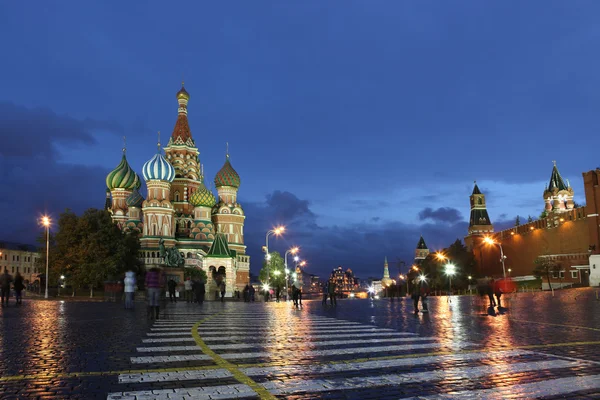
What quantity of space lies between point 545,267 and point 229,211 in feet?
159

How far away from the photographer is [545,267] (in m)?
75.1

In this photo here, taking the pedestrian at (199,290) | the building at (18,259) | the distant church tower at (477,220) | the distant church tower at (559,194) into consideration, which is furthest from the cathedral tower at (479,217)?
the pedestrian at (199,290)

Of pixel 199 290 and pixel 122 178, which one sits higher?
pixel 122 178

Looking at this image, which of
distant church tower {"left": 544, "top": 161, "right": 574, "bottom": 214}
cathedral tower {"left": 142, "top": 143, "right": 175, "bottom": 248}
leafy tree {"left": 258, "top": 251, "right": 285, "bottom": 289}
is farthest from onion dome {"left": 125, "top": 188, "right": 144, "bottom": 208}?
distant church tower {"left": 544, "top": 161, "right": 574, "bottom": 214}

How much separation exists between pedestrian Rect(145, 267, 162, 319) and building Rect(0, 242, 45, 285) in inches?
3996

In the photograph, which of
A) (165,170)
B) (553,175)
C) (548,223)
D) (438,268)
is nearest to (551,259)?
Result: (548,223)

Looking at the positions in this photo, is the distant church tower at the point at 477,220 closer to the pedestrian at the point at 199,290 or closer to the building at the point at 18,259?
the building at the point at 18,259

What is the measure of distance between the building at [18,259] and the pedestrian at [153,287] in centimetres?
10149

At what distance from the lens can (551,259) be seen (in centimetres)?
8175

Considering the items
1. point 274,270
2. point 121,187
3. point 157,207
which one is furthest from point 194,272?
point 274,270

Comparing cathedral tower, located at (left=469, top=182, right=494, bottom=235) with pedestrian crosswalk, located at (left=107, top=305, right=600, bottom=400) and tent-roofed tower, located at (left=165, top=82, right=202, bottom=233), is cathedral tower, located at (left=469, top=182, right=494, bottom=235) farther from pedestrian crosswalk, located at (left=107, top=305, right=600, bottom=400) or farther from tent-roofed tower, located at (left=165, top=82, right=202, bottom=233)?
pedestrian crosswalk, located at (left=107, top=305, right=600, bottom=400)

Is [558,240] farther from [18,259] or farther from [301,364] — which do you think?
[18,259]

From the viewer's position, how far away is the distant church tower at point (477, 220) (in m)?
126

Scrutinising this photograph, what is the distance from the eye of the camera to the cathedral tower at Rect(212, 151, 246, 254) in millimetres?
81250
